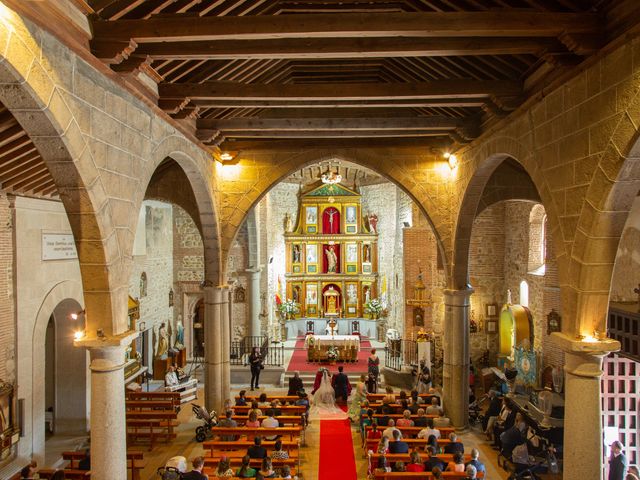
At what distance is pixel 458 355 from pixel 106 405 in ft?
26.7

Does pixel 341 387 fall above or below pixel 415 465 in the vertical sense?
below

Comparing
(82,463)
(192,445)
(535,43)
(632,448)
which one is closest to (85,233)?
(82,463)

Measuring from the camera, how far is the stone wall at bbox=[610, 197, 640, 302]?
9.15 m

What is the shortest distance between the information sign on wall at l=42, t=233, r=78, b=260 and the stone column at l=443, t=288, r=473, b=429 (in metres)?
8.25

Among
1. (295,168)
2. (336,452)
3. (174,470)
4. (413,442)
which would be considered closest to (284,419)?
(336,452)

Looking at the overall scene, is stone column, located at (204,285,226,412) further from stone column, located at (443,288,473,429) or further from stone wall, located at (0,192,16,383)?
stone column, located at (443,288,473,429)

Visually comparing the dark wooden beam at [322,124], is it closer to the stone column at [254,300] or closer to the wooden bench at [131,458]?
the wooden bench at [131,458]

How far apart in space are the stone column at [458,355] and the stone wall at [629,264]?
2.94 metres

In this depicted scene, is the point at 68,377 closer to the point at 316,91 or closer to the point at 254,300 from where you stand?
the point at 254,300

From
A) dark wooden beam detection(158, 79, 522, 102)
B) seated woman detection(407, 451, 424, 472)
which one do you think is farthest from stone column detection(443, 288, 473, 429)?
dark wooden beam detection(158, 79, 522, 102)

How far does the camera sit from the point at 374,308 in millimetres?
22922

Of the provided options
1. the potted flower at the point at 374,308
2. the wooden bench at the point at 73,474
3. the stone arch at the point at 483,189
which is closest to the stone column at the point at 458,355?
the stone arch at the point at 483,189

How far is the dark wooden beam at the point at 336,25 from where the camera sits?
16.3 ft

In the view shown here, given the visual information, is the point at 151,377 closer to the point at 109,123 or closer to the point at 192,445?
the point at 192,445
